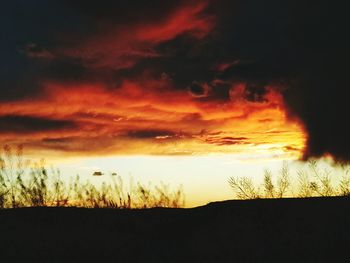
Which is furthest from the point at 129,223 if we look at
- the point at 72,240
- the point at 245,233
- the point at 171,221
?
the point at 245,233

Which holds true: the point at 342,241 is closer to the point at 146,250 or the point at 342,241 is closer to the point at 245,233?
the point at 245,233

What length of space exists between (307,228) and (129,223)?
275 cm

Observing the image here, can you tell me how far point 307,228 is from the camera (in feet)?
22.5

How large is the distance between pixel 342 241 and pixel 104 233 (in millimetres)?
3239

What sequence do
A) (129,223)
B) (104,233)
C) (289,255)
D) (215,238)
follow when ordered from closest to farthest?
(289,255) → (215,238) → (104,233) → (129,223)

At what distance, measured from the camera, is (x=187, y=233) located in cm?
741

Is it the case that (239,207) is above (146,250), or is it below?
above

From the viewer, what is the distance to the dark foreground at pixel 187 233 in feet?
19.5

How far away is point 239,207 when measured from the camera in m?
8.06

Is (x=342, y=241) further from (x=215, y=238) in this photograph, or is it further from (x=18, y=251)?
(x=18, y=251)

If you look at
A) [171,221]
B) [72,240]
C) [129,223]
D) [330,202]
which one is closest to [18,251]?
[72,240]

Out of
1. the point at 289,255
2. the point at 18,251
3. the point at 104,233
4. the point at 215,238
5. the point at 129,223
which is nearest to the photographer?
the point at 289,255

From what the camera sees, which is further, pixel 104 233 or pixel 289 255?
pixel 104 233

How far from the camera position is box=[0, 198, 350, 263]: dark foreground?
5.95 meters
